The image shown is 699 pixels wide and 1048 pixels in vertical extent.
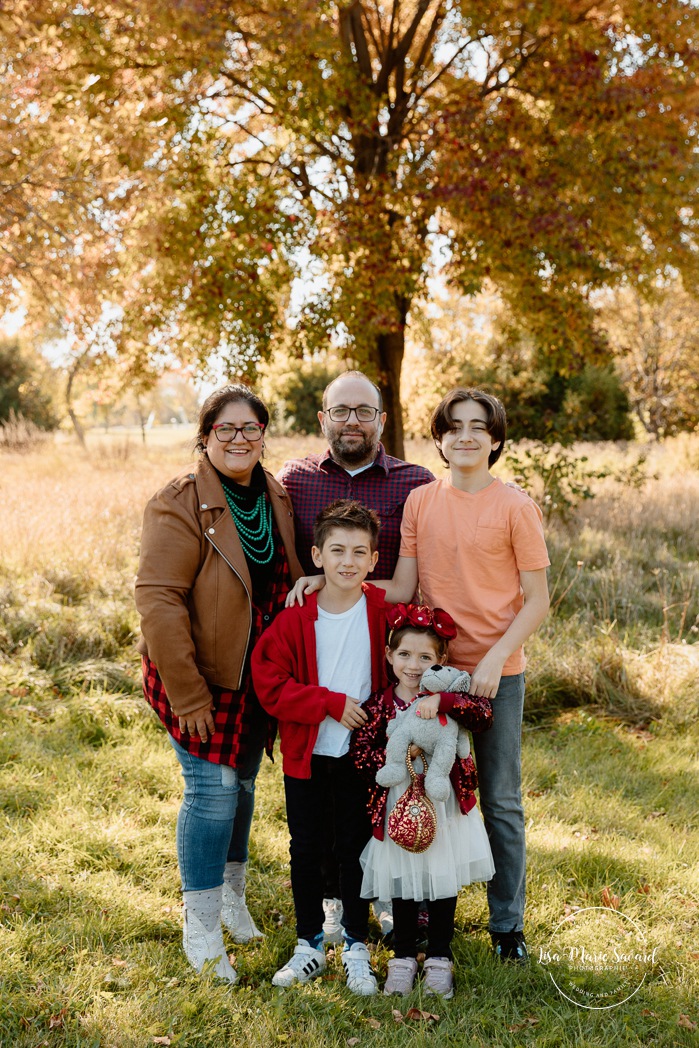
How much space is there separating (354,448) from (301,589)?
2.09 ft

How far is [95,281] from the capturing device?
30.9 ft

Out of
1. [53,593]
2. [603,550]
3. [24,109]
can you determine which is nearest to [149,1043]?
[53,593]

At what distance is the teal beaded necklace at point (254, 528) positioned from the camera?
3.06m

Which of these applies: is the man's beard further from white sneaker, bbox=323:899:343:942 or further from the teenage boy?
white sneaker, bbox=323:899:343:942

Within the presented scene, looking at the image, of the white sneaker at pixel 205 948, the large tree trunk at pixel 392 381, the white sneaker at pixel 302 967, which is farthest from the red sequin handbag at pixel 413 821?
the large tree trunk at pixel 392 381

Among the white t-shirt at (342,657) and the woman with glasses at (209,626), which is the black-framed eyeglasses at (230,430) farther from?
the white t-shirt at (342,657)

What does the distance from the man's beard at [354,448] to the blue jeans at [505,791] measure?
3.41ft

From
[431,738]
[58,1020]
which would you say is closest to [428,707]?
[431,738]

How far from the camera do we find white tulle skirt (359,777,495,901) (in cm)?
275

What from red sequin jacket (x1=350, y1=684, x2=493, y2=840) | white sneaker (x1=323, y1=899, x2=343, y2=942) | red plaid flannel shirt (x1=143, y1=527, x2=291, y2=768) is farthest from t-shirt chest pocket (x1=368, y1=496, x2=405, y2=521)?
white sneaker (x1=323, y1=899, x2=343, y2=942)

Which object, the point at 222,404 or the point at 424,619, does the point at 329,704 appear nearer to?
the point at 424,619

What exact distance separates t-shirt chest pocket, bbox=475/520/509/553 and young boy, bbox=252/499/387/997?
1.24 ft

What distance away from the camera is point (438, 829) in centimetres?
277

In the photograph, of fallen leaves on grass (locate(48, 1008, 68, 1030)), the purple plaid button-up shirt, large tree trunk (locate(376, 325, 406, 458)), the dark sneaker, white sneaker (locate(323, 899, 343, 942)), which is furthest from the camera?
large tree trunk (locate(376, 325, 406, 458))
